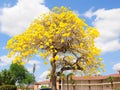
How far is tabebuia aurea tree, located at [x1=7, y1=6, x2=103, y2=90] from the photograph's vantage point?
97.3 ft

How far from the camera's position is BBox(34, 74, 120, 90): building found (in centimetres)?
6390

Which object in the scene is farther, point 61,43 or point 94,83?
point 94,83

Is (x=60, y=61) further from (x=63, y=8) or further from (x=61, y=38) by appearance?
(x=63, y=8)

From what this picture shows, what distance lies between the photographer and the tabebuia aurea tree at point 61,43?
29.7m

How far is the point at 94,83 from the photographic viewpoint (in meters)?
68.5

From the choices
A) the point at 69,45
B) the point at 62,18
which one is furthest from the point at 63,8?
the point at 69,45

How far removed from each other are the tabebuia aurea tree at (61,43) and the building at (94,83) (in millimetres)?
31055

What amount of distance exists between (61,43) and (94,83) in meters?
40.3

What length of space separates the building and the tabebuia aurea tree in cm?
3105

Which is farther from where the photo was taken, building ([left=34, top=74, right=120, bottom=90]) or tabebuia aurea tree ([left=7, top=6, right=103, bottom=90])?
building ([left=34, top=74, right=120, bottom=90])

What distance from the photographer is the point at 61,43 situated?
2964 cm

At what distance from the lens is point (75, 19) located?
30.2m

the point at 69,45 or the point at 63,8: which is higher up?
the point at 63,8

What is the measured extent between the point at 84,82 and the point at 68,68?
41.0 m
